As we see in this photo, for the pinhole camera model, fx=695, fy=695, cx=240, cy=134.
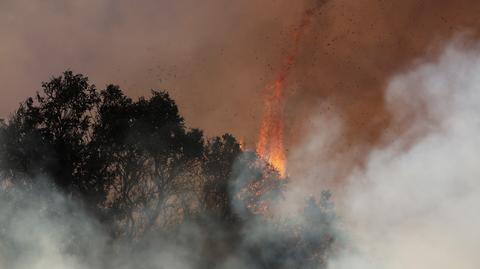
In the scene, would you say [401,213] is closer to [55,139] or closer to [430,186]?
[430,186]

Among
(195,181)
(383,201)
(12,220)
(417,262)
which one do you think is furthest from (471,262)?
(12,220)

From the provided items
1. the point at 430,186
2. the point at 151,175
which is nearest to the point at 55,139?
the point at 151,175

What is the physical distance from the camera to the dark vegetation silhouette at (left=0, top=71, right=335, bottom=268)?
30500 millimetres

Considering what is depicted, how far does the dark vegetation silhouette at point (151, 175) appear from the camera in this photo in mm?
30500

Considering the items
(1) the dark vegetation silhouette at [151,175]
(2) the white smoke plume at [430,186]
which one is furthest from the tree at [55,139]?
(2) the white smoke plume at [430,186]

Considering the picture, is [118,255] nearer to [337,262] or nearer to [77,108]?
[77,108]

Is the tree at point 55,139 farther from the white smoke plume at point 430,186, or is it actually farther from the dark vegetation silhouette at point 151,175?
the white smoke plume at point 430,186

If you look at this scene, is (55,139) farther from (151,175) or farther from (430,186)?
(430,186)

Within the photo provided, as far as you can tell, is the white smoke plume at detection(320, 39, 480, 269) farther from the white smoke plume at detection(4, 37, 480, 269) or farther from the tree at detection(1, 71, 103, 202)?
the tree at detection(1, 71, 103, 202)

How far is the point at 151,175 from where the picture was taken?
33781 millimetres

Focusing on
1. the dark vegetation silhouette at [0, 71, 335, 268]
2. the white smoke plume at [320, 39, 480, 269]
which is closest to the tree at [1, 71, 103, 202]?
the dark vegetation silhouette at [0, 71, 335, 268]

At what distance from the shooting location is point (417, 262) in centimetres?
3397

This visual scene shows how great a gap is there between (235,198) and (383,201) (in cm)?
770

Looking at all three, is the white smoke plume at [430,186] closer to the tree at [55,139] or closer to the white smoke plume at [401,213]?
the white smoke plume at [401,213]
